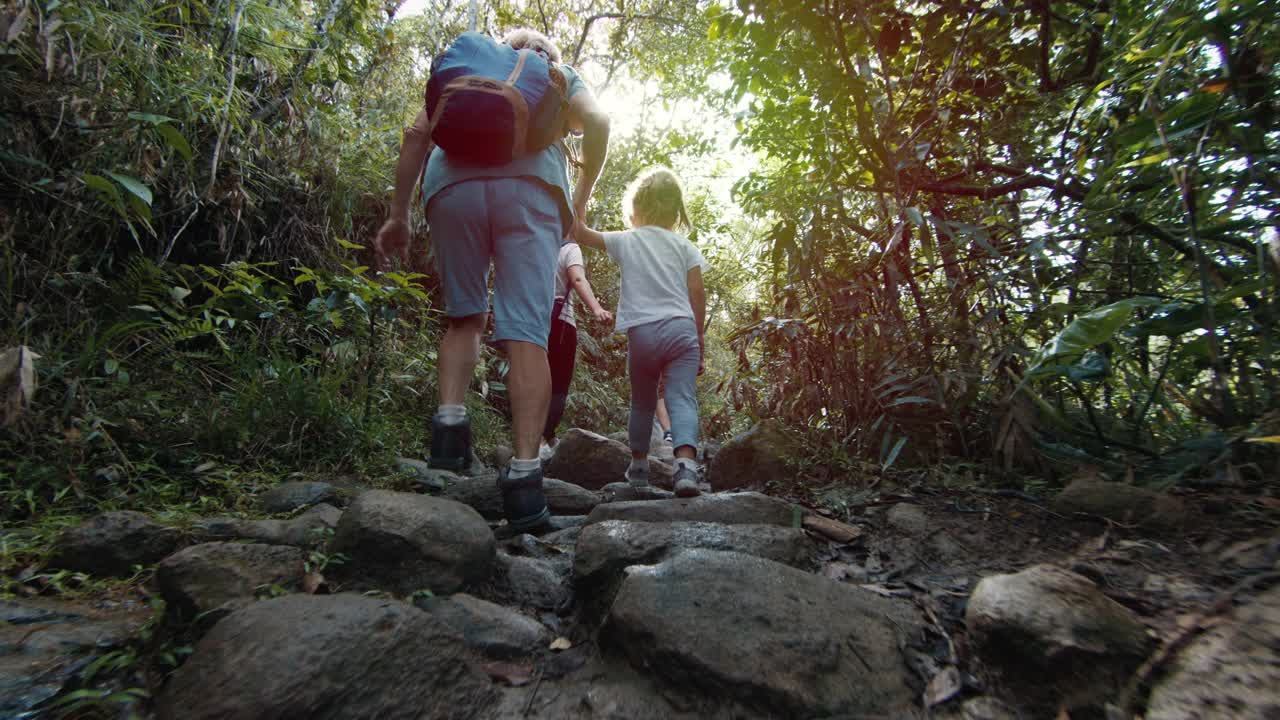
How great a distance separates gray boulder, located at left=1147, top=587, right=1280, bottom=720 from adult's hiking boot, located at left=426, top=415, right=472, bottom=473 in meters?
2.09

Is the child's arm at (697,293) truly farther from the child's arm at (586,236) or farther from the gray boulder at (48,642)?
the gray boulder at (48,642)

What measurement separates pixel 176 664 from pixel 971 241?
275cm

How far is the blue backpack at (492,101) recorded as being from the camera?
2018mm

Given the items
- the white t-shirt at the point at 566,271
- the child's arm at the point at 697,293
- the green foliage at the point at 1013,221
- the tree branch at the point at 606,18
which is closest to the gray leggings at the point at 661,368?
the child's arm at the point at 697,293

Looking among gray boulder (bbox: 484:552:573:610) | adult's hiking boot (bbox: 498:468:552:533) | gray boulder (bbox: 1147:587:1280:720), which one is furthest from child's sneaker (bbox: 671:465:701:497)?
gray boulder (bbox: 1147:587:1280:720)

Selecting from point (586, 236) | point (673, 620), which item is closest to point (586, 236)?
point (586, 236)

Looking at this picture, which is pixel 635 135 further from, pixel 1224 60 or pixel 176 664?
pixel 176 664

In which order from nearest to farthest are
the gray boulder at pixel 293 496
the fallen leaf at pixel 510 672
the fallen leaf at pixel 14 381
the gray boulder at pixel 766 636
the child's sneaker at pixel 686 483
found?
the gray boulder at pixel 766 636 < the fallen leaf at pixel 510 672 < the fallen leaf at pixel 14 381 < the gray boulder at pixel 293 496 < the child's sneaker at pixel 686 483

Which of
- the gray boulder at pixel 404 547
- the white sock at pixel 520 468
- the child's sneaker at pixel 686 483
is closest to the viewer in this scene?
the gray boulder at pixel 404 547

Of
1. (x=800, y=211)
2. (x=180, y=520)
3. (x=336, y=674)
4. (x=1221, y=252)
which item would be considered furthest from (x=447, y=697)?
(x=1221, y=252)

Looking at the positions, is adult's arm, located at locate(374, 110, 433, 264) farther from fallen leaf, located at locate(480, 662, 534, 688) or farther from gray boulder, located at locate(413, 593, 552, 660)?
fallen leaf, located at locate(480, 662, 534, 688)

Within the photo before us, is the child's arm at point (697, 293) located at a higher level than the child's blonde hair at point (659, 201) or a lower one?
lower

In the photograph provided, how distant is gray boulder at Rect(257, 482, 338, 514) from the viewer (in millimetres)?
1927

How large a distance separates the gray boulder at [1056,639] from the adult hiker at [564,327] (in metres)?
3.19
